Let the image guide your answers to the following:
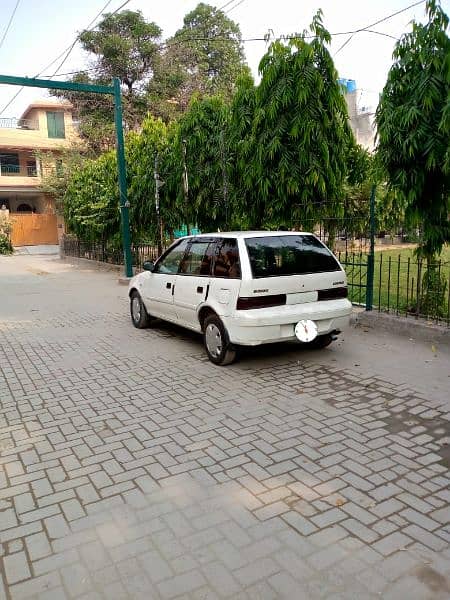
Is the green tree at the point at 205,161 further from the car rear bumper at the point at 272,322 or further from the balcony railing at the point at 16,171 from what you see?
the balcony railing at the point at 16,171

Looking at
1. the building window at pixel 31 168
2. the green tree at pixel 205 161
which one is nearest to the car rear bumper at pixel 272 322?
the green tree at pixel 205 161

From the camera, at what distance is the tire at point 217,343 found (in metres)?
5.89

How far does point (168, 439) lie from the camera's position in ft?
13.6

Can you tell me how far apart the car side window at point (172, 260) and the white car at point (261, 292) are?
16.2 inches

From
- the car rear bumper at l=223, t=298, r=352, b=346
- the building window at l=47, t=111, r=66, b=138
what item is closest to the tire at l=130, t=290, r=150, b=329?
the car rear bumper at l=223, t=298, r=352, b=346

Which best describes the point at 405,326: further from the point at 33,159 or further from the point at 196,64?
the point at 33,159

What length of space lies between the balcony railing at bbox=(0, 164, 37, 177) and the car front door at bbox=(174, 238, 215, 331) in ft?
105

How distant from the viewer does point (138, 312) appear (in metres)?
8.32

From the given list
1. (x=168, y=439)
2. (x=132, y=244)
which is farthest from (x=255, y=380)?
(x=132, y=244)

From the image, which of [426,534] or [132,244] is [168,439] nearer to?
[426,534]

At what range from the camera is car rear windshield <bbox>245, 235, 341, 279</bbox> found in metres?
5.77

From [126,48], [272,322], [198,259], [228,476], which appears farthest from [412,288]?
[126,48]

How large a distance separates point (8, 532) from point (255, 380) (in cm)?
308

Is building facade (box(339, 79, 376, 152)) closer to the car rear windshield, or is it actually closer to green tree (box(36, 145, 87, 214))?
green tree (box(36, 145, 87, 214))
